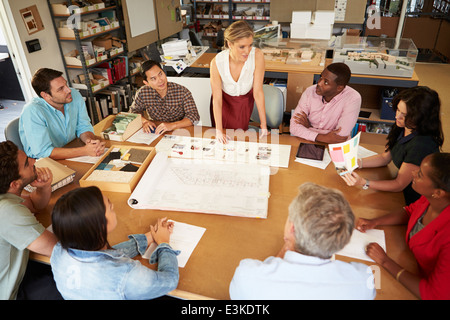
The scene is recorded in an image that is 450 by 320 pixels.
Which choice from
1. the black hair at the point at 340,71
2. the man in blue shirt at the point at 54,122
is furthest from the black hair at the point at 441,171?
the man in blue shirt at the point at 54,122

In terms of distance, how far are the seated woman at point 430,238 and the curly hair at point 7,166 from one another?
1.51 meters

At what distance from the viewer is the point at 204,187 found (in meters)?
1.62

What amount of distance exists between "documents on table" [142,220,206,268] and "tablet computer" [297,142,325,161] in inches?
33.4

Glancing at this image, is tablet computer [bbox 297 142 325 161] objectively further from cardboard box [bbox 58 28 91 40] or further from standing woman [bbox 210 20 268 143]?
cardboard box [bbox 58 28 91 40]

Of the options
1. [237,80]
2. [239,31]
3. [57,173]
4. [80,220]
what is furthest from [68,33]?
[80,220]

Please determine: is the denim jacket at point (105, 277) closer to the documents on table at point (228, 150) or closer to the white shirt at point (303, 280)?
the white shirt at point (303, 280)

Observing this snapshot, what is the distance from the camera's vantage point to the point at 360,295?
3.21 feet

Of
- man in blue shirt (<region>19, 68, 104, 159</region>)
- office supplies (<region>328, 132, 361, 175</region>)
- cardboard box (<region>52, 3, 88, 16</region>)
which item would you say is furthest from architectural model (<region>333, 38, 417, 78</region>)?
cardboard box (<region>52, 3, 88, 16</region>)

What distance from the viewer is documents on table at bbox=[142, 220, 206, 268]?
4.16 ft

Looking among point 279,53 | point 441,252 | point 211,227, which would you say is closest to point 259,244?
point 211,227

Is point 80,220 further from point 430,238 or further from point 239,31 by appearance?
point 239,31

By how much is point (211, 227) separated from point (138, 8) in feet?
15.2
